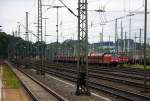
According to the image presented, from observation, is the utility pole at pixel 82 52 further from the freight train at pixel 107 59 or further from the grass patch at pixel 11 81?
the freight train at pixel 107 59

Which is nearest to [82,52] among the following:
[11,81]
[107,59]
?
[11,81]

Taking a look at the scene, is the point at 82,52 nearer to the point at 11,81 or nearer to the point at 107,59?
the point at 11,81

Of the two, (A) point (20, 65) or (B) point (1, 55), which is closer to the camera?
(A) point (20, 65)

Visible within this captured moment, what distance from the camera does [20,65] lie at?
317 ft

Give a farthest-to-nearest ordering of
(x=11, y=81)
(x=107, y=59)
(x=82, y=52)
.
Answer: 1. (x=107, y=59)
2. (x=11, y=81)
3. (x=82, y=52)

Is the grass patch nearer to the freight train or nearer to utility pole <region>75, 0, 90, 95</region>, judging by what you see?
utility pole <region>75, 0, 90, 95</region>

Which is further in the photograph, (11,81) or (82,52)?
(11,81)

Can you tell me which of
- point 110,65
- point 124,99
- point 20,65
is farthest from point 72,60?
point 124,99

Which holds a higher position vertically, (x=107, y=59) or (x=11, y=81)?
(x=107, y=59)

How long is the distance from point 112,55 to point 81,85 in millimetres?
46596

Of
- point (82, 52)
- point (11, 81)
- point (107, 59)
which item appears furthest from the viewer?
point (107, 59)

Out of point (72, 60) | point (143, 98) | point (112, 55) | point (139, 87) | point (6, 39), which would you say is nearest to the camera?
point (143, 98)

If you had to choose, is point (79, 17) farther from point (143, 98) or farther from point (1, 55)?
point (1, 55)

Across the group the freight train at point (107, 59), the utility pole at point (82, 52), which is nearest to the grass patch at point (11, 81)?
the utility pole at point (82, 52)
